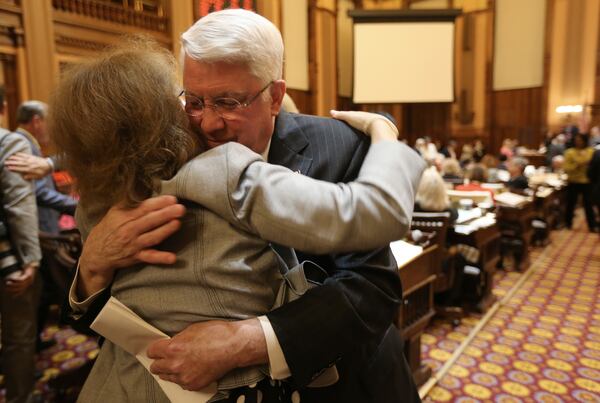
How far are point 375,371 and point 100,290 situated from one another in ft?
2.11

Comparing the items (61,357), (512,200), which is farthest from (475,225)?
(61,357)

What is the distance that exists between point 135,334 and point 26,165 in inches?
72.6

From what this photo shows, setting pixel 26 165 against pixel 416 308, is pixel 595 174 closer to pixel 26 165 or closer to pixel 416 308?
pixel 416 308

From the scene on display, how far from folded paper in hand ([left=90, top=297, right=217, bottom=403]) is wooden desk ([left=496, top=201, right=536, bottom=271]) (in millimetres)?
4970

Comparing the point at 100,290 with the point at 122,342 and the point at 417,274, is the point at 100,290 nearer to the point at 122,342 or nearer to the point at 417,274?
the point at 122,342

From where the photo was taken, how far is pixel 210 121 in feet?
3.17

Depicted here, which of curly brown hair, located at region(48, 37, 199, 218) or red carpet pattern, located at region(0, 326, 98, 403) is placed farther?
red carpet pattern, located at region(0, 326, 98, 403)

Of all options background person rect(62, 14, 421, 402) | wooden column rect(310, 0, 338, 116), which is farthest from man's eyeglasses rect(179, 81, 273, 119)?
wooden column rect(310, 0, 338, 116)

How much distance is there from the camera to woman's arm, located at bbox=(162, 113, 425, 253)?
0.75 m

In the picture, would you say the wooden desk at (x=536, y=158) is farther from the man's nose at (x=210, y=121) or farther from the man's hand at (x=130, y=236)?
the man's hand at (x=130, y=236)

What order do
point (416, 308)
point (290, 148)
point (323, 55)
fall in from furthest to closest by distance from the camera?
point (323, 55) → point (416, 308) → point (290, 148)

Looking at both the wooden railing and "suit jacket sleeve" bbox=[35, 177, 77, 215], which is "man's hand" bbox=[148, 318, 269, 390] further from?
the wooden railing

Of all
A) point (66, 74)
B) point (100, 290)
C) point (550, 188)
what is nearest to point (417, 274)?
point (100, 290)

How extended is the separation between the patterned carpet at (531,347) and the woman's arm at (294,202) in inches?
95.5
